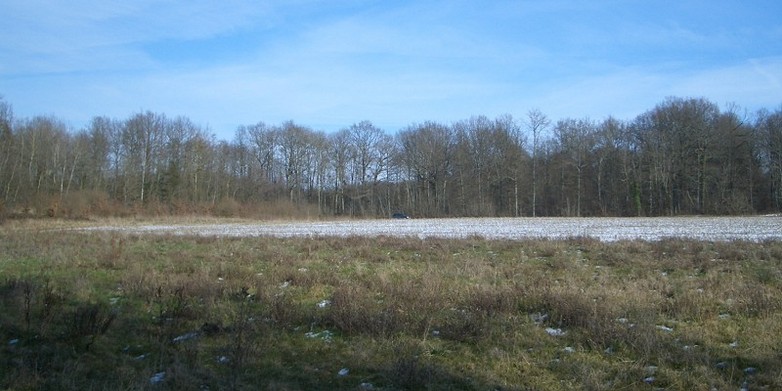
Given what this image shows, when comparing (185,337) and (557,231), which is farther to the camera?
(557,231)

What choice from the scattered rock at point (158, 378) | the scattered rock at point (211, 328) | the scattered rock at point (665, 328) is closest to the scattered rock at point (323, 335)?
the scattered rock at point (211, 328)

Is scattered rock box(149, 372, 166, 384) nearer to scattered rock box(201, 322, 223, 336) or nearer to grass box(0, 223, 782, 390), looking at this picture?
grass box(0, 223, 782, 390)

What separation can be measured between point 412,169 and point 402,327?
84878 millimetres

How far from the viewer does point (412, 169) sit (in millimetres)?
93062

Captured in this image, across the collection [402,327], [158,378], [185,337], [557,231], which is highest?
[557,231]

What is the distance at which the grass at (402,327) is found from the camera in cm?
670

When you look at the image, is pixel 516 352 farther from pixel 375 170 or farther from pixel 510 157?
pixel 375 170

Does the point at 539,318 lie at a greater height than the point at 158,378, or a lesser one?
greater

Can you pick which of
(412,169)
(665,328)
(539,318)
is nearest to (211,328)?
(539,318)

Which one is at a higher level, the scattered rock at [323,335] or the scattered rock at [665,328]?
the scattered rock at [665,328]

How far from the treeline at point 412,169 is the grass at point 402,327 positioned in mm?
54503

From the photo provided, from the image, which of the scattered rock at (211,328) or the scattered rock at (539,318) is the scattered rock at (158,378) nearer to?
the scattered rock at (211,328)

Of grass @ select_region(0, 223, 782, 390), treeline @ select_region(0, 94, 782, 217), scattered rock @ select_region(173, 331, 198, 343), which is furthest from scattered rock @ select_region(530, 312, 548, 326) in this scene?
treeline @ select_region(0, 94, 782, 217)

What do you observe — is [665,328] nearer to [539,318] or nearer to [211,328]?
[539,318]
